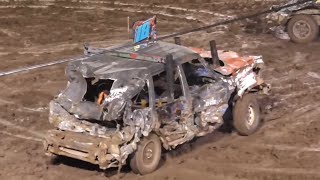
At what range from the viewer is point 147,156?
1034 cm

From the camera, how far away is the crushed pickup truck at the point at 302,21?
18547 mm

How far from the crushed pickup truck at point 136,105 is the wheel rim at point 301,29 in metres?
7.50

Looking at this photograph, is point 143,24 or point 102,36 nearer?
point 143,24

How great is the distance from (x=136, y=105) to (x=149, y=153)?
758 millimetres

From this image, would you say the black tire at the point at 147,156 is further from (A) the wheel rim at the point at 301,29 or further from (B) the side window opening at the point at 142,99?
(A) the wheel rim at the point at 301,29

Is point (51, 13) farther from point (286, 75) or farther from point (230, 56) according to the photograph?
point (230, 56)

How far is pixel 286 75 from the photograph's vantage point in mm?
16203

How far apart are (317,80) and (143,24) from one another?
6005 mm

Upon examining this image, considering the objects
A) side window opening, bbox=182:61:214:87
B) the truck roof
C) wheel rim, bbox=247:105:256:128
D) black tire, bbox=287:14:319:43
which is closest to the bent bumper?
the truck roof

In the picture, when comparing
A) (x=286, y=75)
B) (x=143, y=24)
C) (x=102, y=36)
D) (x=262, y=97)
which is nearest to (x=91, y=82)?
(x=143, y=24)

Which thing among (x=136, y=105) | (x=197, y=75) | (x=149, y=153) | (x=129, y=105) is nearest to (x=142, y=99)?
(x=136, y=105)

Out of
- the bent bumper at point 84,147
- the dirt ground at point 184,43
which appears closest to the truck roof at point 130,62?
the bent bumper at point 84,147

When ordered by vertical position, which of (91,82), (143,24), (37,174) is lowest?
(37,174)

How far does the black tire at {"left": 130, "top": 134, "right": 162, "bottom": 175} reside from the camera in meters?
10.1
